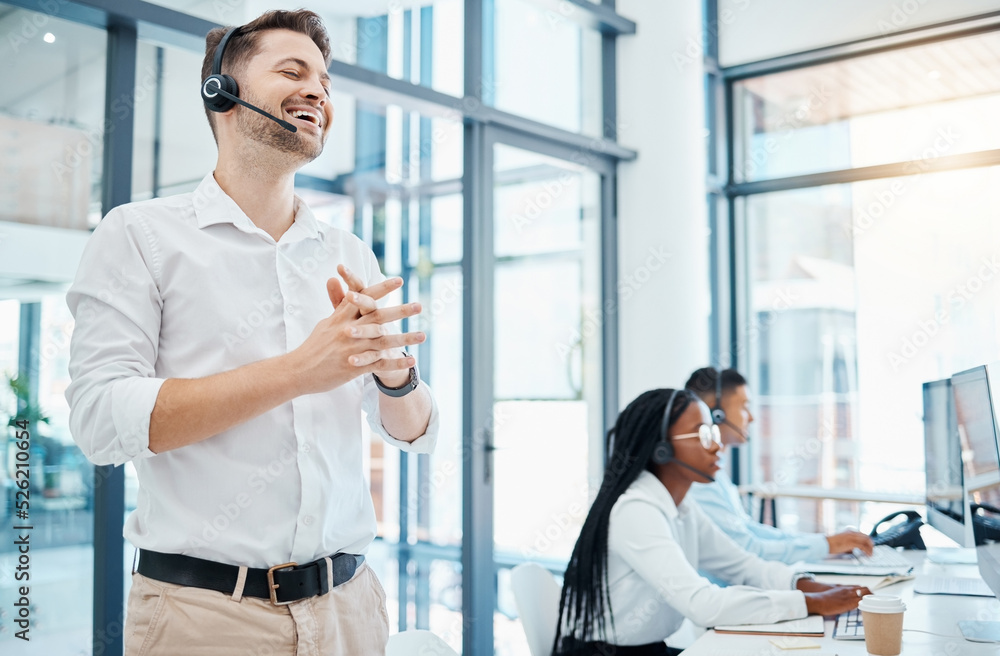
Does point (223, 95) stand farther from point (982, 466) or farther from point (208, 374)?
point (982, 466)

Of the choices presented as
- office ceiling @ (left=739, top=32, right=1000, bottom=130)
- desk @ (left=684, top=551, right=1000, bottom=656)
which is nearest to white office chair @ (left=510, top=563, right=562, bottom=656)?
desk @ (left=684, top=551, right=1000, bottom=656)

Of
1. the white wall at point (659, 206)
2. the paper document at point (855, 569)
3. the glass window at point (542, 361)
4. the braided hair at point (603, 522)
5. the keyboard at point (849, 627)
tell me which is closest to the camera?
the keyboard at point (849, 627)

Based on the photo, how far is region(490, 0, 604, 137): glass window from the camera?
4027 millimetres

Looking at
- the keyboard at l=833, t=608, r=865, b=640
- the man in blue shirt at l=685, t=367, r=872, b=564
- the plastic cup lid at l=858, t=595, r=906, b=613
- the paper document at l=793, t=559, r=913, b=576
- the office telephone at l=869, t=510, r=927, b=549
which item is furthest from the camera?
the office telephone at l=869, t=510, r=927, b=549

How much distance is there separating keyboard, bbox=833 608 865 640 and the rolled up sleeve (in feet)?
4.87

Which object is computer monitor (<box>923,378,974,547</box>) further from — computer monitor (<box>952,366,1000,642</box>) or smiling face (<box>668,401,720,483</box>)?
smiling face (<box>668,401,720,483</box>)

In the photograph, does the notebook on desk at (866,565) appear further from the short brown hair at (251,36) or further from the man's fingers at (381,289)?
the short brown hair at (251,36)

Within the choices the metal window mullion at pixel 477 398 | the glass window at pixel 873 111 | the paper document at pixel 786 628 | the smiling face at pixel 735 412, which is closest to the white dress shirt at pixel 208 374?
the paper document at pixel 786 628

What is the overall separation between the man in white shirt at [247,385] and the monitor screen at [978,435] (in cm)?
132

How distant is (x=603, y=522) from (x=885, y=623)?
0.74m

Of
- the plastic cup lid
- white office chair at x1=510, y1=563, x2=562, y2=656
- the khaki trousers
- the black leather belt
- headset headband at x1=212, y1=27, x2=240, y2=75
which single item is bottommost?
white office chair at x1=510, y1=563, x2=562, y2=656

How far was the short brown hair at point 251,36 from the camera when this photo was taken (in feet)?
4.56

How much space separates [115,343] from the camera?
3.76ft

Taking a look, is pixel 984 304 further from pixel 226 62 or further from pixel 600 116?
pixel 226 62
